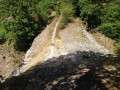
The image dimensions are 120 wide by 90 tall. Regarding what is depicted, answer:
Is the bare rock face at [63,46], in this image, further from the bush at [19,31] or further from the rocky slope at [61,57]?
the bush at [19,31]

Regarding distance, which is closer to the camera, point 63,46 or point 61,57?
point 61,57

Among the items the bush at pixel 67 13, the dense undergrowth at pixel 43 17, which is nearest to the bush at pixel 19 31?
the dense undergrowth at pixel 43 17

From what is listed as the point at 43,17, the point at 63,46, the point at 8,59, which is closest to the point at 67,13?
the point at 43,17

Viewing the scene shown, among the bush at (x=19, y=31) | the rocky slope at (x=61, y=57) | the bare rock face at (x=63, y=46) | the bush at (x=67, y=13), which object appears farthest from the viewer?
the bush at (x=67, y=13)

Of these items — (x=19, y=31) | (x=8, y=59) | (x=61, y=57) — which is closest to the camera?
(x=61, y=57)

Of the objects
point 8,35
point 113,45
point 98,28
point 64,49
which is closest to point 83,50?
point 64,49

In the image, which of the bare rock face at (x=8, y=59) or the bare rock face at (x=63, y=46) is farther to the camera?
the bare rock face at (x=8, y=59)

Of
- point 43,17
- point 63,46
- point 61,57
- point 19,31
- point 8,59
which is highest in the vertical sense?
point 43,17

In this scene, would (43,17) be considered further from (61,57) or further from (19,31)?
(61,57)

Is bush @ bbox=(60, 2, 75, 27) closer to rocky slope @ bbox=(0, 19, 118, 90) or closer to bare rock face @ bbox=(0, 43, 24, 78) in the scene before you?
rocky slope @ bbox=(0, 19, 118, 90)
